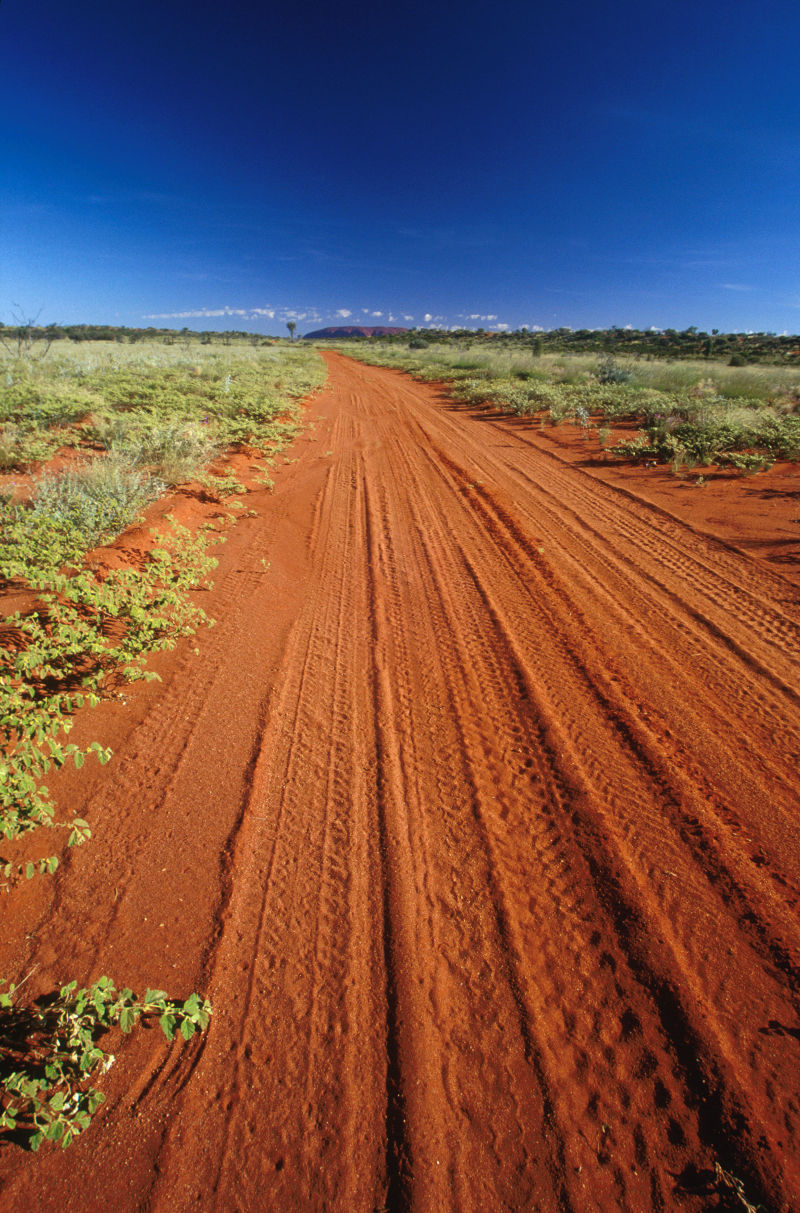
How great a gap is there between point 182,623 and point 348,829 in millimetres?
2559

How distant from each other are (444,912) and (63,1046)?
162 cm

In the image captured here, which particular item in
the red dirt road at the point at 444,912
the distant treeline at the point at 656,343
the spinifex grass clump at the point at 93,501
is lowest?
the red dirt road at the point at 444,912

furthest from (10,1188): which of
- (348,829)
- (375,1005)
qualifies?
(348,829)

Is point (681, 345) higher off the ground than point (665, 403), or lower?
higher

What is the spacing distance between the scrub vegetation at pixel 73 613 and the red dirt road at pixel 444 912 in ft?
0.60

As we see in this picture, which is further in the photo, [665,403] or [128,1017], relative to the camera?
[665,403]

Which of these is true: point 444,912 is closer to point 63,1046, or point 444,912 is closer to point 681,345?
point 63,1046

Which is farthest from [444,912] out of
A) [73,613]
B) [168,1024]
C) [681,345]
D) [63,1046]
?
[681,345]

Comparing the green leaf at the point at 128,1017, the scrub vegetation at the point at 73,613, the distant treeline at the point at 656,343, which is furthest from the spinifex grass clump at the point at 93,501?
Answer: the distant treeline at the point at 656,343

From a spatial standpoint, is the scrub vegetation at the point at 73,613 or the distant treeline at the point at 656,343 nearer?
the scrub vegetation at the point at 73,613

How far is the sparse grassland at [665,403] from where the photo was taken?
985 cm

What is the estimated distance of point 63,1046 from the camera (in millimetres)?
1774

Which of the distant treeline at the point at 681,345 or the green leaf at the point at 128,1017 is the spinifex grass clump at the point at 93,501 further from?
the distant treeline at the point at 681,345

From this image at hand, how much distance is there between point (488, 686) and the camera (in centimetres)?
391
